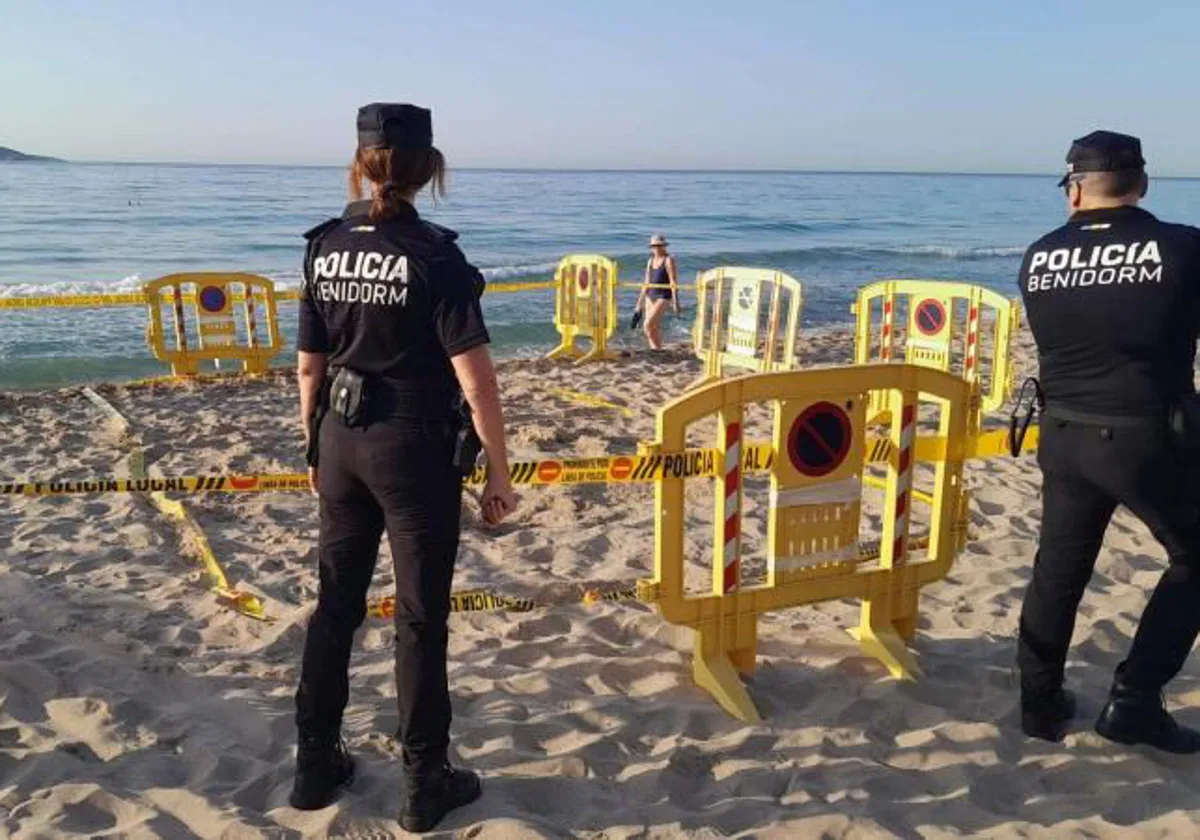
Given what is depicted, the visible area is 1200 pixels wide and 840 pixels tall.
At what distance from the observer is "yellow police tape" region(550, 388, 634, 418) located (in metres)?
9.80

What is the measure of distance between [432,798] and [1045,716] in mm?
2369

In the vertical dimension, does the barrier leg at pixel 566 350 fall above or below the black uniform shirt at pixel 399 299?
below

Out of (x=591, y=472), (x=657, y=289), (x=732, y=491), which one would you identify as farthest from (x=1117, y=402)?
(x=657, y=289)

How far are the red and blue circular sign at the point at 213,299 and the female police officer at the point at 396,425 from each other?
9164mm

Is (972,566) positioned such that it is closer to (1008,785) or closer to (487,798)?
(1008,785)

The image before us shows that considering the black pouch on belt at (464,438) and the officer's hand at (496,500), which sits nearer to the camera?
the black pouch on belt at (464,438)

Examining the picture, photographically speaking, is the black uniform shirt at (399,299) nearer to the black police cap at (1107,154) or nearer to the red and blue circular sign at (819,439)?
the red and blue circular sign at (819,439)

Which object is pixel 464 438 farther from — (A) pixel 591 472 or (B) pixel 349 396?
(A) pixel 591 472

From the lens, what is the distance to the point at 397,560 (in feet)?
→ 9.68

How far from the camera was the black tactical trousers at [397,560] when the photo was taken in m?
2.83

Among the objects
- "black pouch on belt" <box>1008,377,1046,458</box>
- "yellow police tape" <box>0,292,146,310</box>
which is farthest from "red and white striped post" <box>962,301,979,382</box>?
"yellow police tape" <box>0,292,146,310</box>

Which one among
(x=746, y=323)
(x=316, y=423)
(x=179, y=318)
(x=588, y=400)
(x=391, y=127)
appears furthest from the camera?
(x=179, y=318)

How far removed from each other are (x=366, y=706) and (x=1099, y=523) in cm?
289

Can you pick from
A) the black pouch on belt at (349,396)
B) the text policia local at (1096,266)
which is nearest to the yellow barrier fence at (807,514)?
the text policia local at (1096,266)
